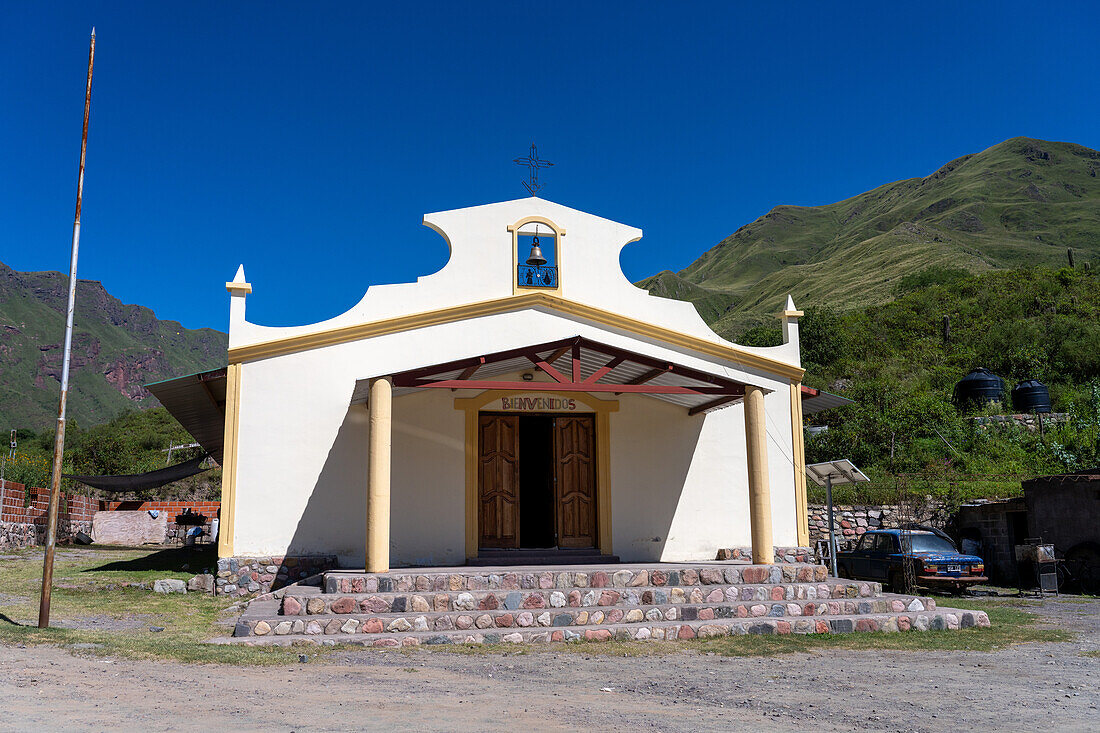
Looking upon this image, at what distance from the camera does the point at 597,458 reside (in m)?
13.8

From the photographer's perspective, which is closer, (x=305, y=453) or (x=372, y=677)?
(x=372, y=677)

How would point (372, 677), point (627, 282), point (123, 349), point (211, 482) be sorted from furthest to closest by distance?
point (123, 349) < point (211, 482) < point (627, 282) < point (372, 677)

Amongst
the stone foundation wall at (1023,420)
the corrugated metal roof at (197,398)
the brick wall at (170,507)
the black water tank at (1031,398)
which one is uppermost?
the black water tank at (1031,398)

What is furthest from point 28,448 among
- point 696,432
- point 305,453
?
point 696,432

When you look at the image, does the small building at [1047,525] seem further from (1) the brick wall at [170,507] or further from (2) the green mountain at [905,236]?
(2) the green mountain at [905,236]

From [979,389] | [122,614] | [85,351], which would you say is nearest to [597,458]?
[122,614]

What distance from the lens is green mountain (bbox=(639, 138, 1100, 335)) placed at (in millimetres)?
70000

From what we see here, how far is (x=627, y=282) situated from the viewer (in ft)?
46.0

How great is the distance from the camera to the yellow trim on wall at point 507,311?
40.6ft

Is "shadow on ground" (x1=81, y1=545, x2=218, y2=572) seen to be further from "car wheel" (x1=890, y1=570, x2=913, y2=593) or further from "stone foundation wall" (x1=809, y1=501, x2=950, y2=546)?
"stone foundation wall" (x1=809, y1=501, x2=950, y2=546)

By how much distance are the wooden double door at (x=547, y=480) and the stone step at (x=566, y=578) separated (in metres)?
2.78

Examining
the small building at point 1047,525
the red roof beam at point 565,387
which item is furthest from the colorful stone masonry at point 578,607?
the small building at point 1047,525

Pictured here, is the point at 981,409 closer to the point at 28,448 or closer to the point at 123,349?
the point at 28,448

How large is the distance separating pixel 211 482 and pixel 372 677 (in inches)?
1083
